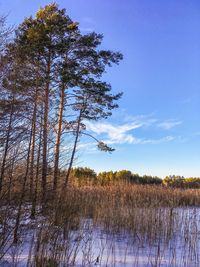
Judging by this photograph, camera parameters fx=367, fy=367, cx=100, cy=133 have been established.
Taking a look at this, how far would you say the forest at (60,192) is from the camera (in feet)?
17.7

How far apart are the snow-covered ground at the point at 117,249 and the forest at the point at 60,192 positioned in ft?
0.09

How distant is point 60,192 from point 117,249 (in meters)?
2.16

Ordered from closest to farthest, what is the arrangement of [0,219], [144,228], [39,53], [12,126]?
[0,219] → [12,126] → [144,228] → [39,53]

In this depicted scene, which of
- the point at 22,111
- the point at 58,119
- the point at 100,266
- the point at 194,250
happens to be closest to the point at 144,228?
the point at 194,250

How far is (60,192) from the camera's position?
8.97m

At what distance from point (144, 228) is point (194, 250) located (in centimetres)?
228

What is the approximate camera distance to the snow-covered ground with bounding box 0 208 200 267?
17.6 feet

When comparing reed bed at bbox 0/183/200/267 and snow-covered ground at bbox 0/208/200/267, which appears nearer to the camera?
reed bed at bbox 0/183/200/267

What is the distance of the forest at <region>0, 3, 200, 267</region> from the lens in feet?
17.7

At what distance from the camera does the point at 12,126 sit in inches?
216

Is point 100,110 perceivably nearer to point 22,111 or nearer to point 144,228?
point 144,228

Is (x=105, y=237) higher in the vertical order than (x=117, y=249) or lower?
higher

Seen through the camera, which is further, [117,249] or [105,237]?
[105,237]

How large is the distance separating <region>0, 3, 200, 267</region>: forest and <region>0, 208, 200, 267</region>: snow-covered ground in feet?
0.09
